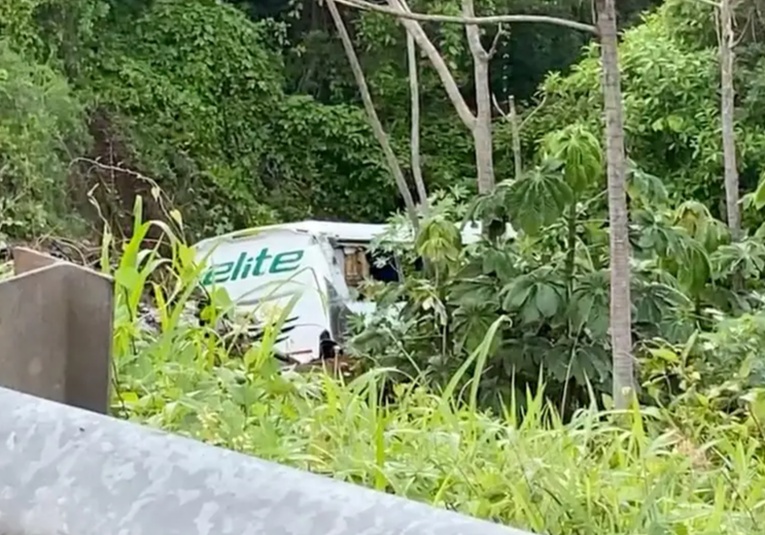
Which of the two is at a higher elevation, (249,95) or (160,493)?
(160,493)

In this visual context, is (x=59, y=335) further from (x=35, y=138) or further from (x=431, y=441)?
(x=35, y=138)

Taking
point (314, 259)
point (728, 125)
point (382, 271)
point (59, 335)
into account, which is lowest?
point (382, 271)

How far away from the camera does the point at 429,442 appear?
1214 mm

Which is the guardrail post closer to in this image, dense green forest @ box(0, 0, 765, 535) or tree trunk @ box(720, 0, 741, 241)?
dense green forest @ box(0, 0, 765, 535)

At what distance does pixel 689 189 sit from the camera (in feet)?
24.9

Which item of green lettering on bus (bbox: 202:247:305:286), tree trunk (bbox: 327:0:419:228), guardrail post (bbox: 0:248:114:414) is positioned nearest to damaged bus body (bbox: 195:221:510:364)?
green lettering on bus (bbox: 202:247:305:286)

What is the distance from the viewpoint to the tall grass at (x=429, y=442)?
1.06 m

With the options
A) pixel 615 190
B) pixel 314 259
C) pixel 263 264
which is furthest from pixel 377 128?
pixel 615 190

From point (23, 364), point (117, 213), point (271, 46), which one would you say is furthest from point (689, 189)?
point (23, 364)

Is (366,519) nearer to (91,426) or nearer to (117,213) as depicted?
(91,426)

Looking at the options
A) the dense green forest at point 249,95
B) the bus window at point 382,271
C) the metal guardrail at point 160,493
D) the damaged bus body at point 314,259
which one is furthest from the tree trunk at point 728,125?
the metal guardrail at point 160,493

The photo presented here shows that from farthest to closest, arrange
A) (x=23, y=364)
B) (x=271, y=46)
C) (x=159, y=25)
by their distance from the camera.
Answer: (x=271, y=46)
(x=159, y=25)
(x=23, y=364)

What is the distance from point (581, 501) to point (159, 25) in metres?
8.92

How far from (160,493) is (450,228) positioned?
2980 mm
